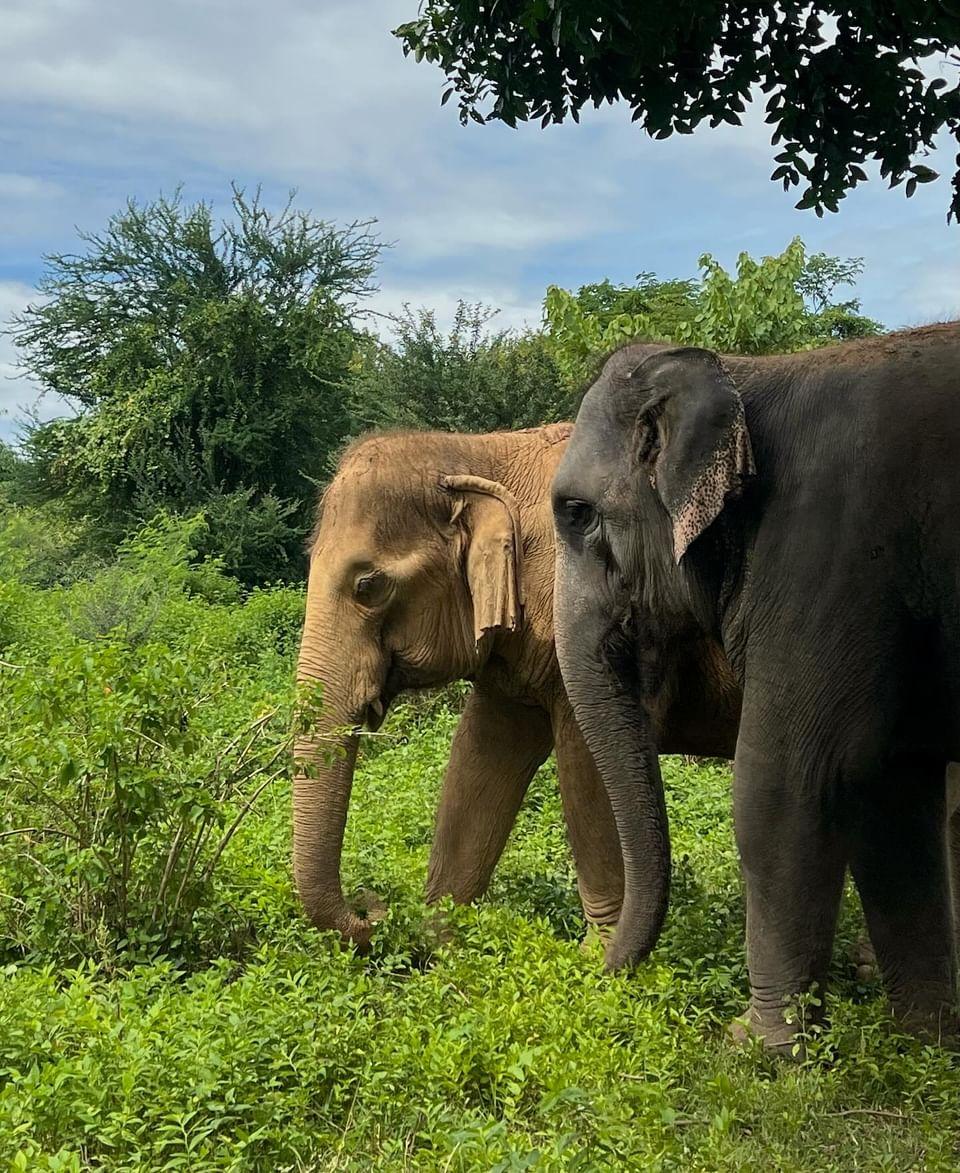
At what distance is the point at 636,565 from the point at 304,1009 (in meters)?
1.99

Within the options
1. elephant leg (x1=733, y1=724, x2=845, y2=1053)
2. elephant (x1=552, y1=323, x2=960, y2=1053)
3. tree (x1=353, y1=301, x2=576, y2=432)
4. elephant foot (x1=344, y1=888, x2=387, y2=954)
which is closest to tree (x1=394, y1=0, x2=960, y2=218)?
elephant (x1=552, y1=323, x2=960, y2=1053)

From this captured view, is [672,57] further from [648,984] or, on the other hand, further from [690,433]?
[648,984]

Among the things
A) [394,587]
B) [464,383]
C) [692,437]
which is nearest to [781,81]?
[692,437]

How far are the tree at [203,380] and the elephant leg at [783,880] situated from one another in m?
17.8

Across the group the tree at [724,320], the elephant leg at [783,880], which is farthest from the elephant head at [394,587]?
the tree at [724,320]

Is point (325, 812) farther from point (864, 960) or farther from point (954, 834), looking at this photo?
point (954, 834)

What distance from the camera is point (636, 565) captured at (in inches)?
203

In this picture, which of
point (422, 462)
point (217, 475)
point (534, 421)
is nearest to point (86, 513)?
point (217, 475)

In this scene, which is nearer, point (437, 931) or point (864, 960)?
point (437, 931)

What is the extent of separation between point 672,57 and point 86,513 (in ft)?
70.8

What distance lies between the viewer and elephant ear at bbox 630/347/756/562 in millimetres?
4559

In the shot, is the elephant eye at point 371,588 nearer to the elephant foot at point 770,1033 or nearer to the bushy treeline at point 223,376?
the elephant foot at point 770,1033

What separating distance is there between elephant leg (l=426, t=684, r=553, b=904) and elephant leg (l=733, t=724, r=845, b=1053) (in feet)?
6.49

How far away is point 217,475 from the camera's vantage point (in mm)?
24047
